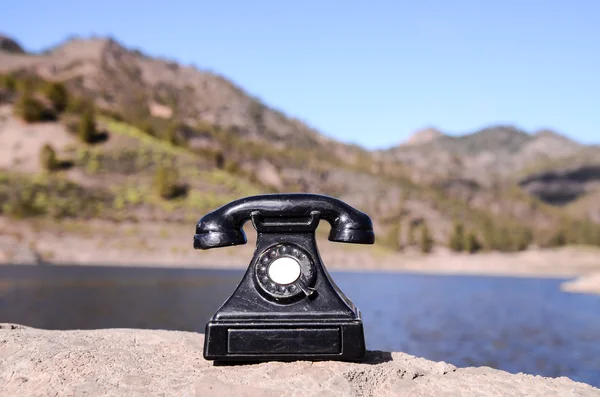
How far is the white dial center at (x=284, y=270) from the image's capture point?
14.0 ft

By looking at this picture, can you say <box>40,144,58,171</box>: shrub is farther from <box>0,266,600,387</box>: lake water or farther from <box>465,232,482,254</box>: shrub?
<box>465,232,482,254</box>: shrub

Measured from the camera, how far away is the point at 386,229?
86812 mm

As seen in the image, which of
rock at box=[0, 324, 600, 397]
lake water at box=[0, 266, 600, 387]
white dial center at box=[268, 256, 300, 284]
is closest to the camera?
rock at box=[0, 324, 600, 397]

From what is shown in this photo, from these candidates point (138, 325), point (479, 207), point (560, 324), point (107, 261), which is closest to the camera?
point (138, 325)

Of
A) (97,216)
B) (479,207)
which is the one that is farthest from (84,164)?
(479,207)

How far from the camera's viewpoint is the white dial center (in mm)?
4262

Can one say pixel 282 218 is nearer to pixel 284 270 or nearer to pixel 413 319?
pixel 284 270

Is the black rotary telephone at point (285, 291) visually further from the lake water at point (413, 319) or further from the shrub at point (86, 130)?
the shrub at point (86, 130)

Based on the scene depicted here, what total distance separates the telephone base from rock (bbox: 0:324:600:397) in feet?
0.21

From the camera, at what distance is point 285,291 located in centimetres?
419

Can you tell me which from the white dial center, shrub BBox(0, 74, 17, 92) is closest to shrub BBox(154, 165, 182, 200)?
shrub BBox(0, 74, 17, 92)

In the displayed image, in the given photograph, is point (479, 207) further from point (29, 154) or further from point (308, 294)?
point (308, 294)

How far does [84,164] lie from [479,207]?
268ft

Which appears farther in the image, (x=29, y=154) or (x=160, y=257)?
(x=29, y=154)
